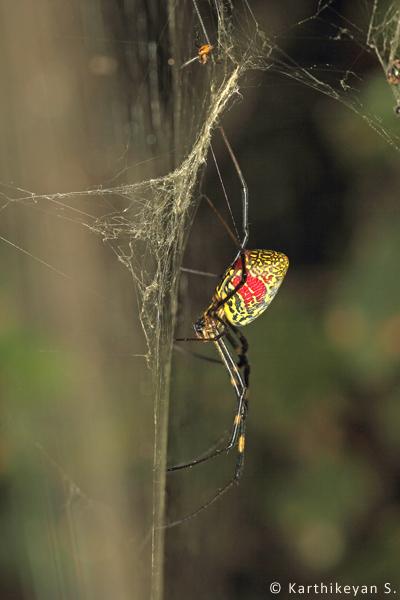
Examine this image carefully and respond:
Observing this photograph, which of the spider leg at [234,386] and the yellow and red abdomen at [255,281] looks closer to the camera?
the yellow and red abdomen at [255,281]

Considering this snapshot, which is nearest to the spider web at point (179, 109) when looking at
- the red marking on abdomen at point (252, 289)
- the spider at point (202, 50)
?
the spider at point (202, 50)

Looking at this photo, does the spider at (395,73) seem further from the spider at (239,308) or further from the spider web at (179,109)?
the spider at (239,308)

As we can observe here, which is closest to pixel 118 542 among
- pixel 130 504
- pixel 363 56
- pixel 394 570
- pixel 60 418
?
pixel 130 504

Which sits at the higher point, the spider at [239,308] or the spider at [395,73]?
the spider at [395,73]

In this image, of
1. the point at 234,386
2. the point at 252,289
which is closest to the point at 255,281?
the point at 252,289

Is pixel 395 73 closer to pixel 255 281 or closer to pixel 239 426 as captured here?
pixel 255 281

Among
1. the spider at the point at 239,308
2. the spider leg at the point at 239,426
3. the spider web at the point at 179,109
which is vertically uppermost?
the spider web at the point at 179,109
